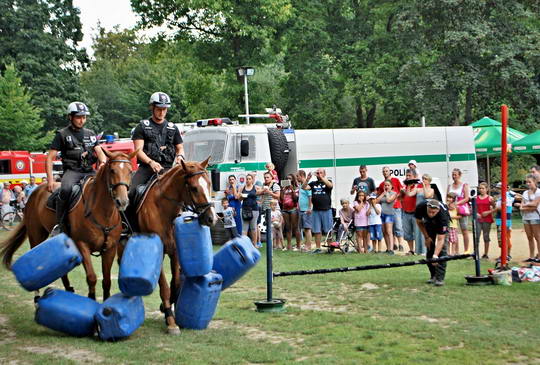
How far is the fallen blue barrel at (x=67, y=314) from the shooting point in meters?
9.37

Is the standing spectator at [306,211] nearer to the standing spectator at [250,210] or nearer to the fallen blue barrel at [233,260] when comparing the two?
the standing spectator at [250,210]

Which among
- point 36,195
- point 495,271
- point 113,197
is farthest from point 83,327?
point 495,271

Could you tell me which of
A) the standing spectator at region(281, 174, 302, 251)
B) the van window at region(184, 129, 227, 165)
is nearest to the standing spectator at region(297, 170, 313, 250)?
the standing spectator at region(281, 174, 302, 251)

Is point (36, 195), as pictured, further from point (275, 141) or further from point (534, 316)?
point (275, 141)

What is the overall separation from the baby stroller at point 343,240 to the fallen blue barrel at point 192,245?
31.9ft

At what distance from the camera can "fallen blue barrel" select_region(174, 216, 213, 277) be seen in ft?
31.2

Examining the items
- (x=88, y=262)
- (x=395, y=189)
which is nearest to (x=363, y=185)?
(x=395, y=189)

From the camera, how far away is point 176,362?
812 cm

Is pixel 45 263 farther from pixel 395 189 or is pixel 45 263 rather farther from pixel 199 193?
pixel 395 189

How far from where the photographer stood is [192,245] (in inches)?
375

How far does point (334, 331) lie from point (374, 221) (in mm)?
9590

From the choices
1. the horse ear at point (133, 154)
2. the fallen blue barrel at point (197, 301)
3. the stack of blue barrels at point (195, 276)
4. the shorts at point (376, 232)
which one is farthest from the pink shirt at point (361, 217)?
the horse ear at point (133, 154)

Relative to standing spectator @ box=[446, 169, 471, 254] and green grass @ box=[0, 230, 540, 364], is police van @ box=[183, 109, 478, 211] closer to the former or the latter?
standing spectator @ box=[446, 169, 471, 254]

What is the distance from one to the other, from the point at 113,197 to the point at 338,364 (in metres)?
3.29
